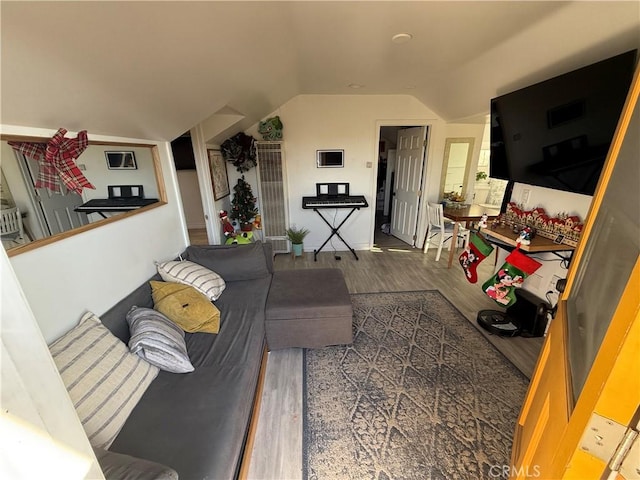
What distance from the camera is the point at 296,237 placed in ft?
13.5

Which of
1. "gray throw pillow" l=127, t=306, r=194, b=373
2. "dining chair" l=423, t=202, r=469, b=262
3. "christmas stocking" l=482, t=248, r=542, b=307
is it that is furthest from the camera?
"dining chair" l=423, t=202, r=469, b=262

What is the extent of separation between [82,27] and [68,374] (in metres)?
1.30

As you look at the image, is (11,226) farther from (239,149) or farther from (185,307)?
(239,149)

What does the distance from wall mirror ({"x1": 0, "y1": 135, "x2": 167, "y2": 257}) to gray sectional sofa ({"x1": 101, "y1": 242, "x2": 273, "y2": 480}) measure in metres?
0.52

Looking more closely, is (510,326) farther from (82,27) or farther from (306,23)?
(82,27)

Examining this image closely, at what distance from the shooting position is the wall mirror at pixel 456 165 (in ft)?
13.1

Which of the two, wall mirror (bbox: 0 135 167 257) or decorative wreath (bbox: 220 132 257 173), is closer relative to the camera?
wall mirror (bbox: 0 135 167 257)

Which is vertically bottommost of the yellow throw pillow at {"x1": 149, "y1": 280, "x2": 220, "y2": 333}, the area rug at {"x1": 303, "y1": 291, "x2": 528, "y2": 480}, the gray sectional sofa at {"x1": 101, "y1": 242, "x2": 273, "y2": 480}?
the area rug at {"x1": 303, "y1": 291, "x2": 528, "y2": 480}

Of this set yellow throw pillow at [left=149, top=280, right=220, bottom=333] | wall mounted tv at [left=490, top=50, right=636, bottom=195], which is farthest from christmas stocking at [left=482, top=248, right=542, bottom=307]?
yellow throw pillow at [left=149, top=280, right=220, bottom=333]

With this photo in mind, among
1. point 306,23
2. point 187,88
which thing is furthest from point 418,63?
point 187,88

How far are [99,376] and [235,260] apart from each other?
136 centimetres

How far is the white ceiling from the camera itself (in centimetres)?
93

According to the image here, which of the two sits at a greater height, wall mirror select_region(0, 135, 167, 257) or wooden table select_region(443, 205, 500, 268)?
wall mirror select_region(0, 135, 167, 257)

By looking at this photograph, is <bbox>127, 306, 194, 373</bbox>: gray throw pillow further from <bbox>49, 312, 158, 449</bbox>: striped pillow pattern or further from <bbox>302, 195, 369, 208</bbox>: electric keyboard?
<bbox>302, 195, 369, 208</bbox>: electric keyboard
